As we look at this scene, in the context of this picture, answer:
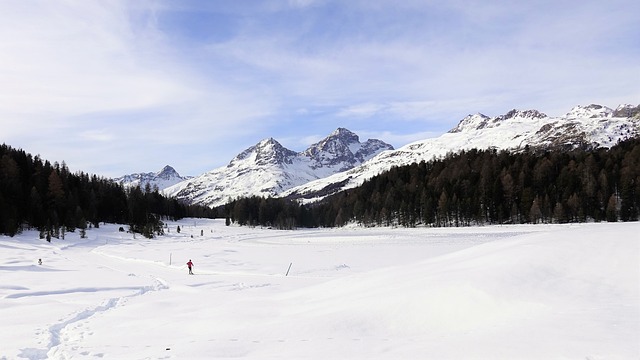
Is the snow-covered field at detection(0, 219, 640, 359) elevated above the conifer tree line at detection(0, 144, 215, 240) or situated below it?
below

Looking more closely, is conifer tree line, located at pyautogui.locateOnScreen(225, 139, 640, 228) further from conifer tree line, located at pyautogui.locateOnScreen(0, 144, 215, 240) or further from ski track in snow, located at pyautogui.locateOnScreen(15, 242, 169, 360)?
ski track in snow, located at pyautogui.locateOnScreen(15, 242, 169, 360)

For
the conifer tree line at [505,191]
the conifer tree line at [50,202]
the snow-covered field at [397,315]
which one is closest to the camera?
the snow-covered field at [397,315]

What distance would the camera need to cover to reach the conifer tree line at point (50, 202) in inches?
2776

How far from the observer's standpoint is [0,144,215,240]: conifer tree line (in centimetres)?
7050

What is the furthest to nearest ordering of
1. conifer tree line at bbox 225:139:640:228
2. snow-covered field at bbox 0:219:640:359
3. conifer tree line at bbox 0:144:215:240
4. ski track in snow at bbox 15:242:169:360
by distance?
1. conifer tree line at bbox 225:139:640:228
2. conifer tree line at bbox 0:144:215:240
3. ski track in snow at bbox 15:242:169:360
4. snow-covered field at bbox 0:219:640:359

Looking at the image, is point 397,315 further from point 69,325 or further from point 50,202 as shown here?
point 50,202

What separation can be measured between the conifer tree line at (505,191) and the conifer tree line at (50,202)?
64891mm

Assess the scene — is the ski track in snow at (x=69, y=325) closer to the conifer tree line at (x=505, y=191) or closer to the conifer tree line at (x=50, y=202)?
the conifer tree line at (x=50, y=202)

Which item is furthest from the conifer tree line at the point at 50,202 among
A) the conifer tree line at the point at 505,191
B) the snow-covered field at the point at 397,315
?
the conifer tree line at the point at 505,191

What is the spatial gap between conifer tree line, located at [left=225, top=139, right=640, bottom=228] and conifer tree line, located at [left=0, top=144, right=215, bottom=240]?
64.9m

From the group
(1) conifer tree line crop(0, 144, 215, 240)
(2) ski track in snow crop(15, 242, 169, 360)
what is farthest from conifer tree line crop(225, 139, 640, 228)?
(2) ski track in snow crop(15, 242, 169, 360)

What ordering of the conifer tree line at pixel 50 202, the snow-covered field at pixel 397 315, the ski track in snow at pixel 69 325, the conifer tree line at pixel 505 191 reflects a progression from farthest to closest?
the conifer tree line at pixel 505 191 → the conifer tree line at pixel 50 202 → the ski track in snow at pixel 69 325 → the snow-covered field at pixel 397 315

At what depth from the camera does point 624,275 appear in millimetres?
13586

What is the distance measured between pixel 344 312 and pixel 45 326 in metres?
10.7
